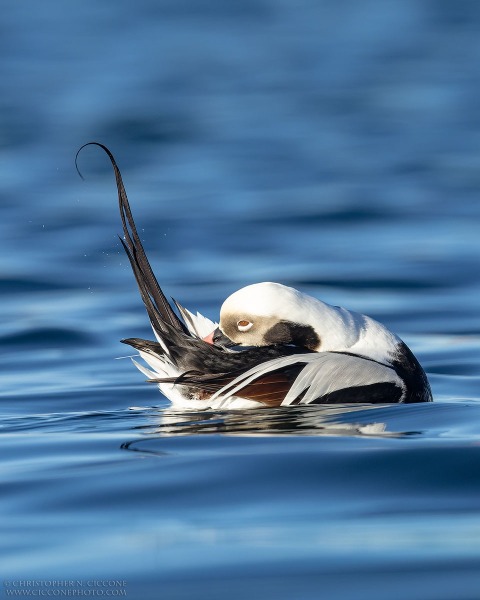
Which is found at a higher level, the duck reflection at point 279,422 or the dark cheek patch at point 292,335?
the dark cheek patch at point 292,335

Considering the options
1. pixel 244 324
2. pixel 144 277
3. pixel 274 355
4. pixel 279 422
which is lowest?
pixel 279 422

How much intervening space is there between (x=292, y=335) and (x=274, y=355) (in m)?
0.19

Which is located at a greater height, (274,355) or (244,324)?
(244,324)

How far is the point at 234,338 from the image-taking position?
5.50m

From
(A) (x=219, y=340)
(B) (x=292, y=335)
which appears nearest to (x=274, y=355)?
(B) (x=292, y=335)

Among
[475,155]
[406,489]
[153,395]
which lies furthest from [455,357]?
[475,155]

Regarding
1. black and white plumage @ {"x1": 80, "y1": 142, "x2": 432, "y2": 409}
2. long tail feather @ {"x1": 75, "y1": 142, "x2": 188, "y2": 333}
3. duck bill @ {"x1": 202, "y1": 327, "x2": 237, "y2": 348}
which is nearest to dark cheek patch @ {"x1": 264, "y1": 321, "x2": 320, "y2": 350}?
black and white plumage @ {"x1": 80, "y1": 142, "x2": 432, "y2": 409}

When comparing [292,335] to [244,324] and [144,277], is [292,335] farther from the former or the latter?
[144,277]

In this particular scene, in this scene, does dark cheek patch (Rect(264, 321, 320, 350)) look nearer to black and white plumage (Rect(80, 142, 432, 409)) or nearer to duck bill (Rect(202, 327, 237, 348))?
black and white plumage (Rect(80, 142, 432, 409))

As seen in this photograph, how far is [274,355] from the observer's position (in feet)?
17.4

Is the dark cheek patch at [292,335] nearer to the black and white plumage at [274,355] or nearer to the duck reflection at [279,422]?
the black and white plumage at [274,355]

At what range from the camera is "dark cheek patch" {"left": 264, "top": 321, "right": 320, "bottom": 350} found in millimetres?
5453

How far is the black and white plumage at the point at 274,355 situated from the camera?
5.17 m

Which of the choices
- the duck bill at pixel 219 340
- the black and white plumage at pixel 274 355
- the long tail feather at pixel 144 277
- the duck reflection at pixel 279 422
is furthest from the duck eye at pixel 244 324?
the duck reflection at pixel 279 422
